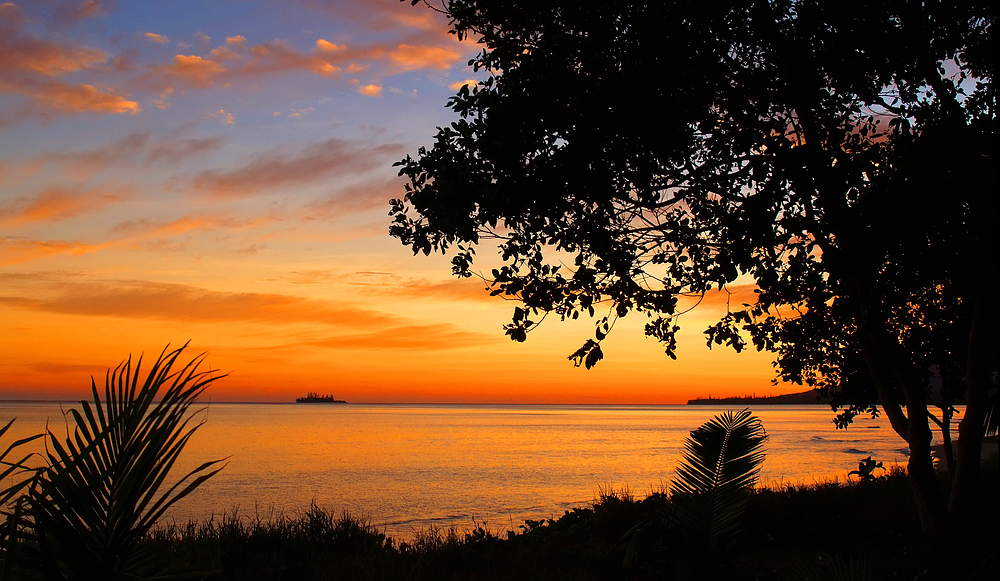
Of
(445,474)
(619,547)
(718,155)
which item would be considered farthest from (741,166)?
(445,474)

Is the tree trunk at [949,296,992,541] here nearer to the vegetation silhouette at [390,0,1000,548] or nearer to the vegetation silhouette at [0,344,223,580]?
the vegetation silhouette at [390,0,1000,548]

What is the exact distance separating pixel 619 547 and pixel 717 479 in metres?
4.50

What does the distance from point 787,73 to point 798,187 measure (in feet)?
4.83

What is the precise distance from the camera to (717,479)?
21.7 ft

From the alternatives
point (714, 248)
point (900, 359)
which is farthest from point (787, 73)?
point (900, 359)

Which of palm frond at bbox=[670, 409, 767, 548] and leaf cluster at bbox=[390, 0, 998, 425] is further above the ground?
leaf cluster at bbox=[390, 0, 998, 425]

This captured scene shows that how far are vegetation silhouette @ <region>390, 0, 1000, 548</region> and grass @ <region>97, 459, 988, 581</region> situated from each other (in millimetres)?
1911

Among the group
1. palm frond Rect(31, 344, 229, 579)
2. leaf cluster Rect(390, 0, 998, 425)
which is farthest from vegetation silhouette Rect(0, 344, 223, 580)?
leaf cluster Rect(390, 0, 998, 425)

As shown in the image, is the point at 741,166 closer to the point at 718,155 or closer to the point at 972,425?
the point at 718,155

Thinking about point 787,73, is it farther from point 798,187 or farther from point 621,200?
point 621,200

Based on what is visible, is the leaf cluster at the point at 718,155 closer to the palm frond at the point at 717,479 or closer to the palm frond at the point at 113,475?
the palm frond at the point at 717,479

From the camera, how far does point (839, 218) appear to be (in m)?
6.35

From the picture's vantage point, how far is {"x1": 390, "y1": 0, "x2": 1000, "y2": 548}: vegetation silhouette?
6215mm

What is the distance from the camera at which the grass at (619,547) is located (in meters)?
7.56
